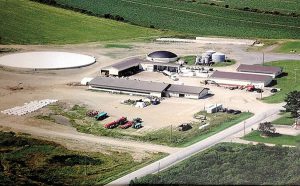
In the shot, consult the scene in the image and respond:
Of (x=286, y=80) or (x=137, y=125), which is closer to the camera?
(x=137, y=125)

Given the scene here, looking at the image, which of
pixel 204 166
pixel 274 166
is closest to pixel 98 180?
pixel 204 166

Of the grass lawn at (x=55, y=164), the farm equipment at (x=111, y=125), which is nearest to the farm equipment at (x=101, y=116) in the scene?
the farm equipment at (x=111, y=125)

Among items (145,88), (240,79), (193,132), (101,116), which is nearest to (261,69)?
(240,79)

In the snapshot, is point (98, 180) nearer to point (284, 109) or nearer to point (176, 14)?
point (284, 109)

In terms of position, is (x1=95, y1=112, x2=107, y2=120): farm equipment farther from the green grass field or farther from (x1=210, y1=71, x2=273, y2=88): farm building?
the green grass field

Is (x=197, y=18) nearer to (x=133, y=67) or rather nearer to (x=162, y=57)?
(x=162, y=57)

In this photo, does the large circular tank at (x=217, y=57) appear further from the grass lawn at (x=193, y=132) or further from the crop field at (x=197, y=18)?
the grass lawn at (x=193, y=132)

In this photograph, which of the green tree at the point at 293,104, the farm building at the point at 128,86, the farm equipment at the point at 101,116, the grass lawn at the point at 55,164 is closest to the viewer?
the grass lawn at the point at 55,164
